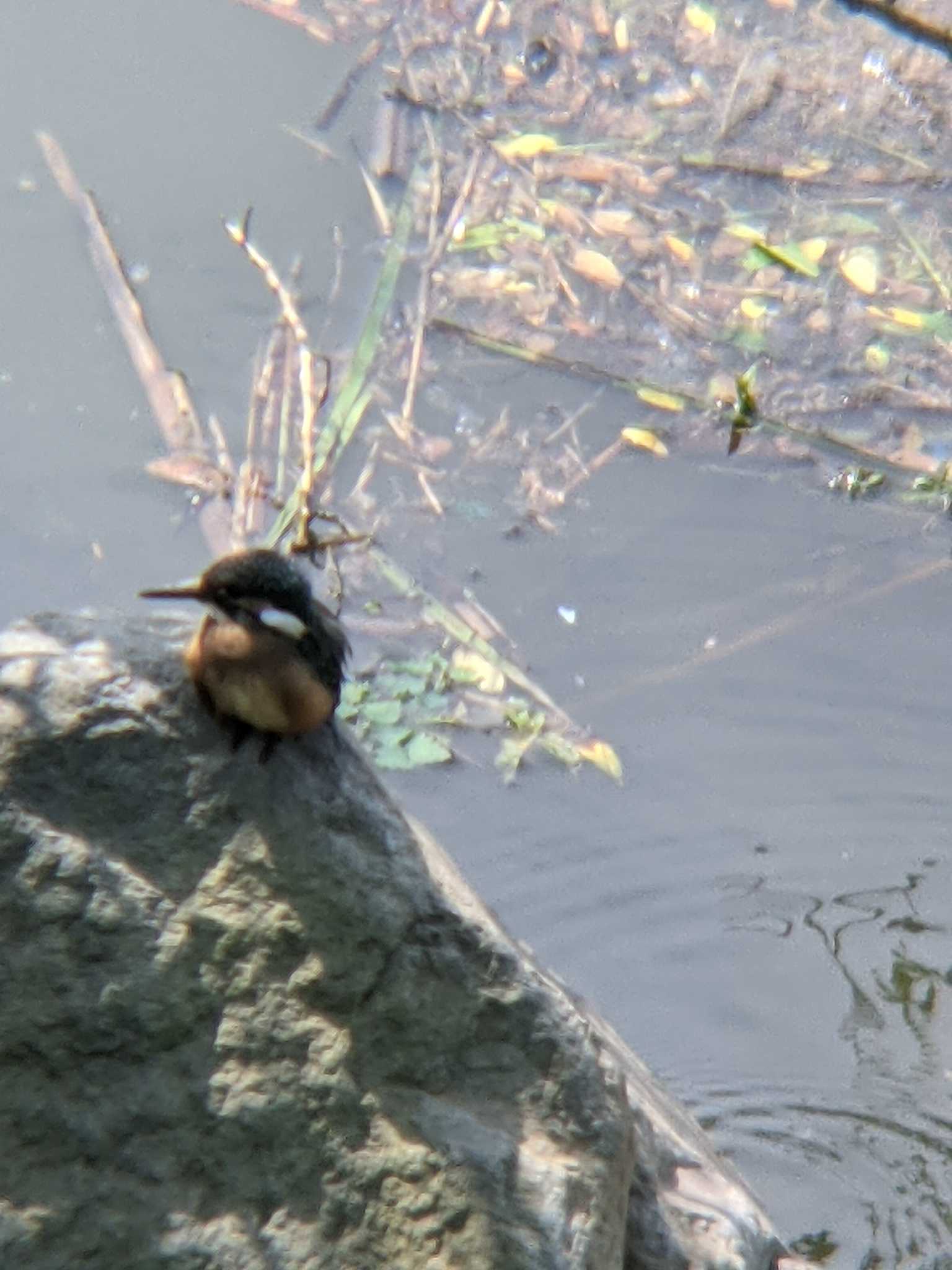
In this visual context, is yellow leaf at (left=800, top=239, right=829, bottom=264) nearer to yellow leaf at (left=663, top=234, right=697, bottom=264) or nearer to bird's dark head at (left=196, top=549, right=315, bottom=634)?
yellow leaf at (left=663, top=234, right=697, bottom=264)

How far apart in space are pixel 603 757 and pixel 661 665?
1.58ft

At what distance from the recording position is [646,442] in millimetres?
6035

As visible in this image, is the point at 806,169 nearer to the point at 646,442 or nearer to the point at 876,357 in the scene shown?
the point at 876,357

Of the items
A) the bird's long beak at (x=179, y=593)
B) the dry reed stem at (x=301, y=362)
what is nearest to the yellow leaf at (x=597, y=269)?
the dry reed stem at (x=301, y=362)

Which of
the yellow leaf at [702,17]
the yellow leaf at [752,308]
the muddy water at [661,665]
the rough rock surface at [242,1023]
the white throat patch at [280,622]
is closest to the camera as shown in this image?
the rough rock surface at [242,1023]

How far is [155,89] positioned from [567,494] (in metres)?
3.38

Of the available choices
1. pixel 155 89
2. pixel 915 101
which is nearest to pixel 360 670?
pixel 155 89

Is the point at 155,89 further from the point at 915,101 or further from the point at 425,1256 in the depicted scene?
the point at 425,1256

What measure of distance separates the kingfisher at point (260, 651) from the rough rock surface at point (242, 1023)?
0.06 m

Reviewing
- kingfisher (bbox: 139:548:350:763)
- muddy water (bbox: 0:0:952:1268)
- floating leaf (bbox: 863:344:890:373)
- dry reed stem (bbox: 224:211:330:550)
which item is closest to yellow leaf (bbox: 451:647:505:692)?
muddy water (bbox: 0:0:952:1268)

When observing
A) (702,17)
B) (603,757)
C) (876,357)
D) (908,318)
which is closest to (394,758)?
(603,757)

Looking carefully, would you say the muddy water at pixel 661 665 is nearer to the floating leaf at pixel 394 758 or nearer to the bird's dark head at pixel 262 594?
the floating leaf at pixel 394 758

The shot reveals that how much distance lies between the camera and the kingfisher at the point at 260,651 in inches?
100

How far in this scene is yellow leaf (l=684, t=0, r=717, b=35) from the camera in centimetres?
780
